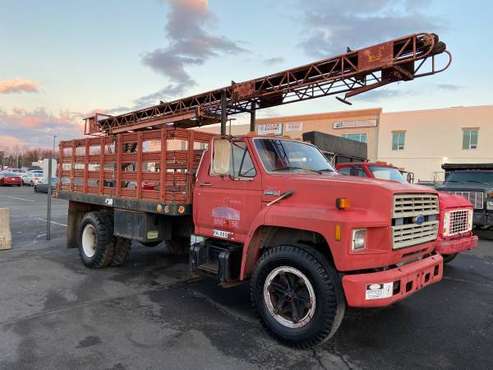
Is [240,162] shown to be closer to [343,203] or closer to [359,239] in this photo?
[343,203]

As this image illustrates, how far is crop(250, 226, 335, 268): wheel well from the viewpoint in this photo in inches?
168

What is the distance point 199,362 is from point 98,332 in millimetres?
1343

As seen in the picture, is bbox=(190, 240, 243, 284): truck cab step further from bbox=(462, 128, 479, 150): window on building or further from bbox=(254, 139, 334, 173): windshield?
bbox=(462, 128, 479, 150): window on building

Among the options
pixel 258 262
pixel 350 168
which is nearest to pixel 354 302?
pixel 258 262

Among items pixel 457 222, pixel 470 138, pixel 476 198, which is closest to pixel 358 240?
pixel 457 222

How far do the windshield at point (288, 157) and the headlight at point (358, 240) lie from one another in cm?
132

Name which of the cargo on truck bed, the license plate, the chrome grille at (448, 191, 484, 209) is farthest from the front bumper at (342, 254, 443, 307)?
the chrome grille at (448, 191, 484, 209)

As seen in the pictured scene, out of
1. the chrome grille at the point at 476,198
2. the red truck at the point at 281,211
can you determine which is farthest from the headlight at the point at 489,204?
the red truck at the point at 281,211

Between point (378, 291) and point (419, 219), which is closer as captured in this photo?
point (378, 291)

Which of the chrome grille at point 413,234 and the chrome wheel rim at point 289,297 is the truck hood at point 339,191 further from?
the chrome wheel rim at point 289,297

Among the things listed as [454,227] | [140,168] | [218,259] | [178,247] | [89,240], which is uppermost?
[140,168]

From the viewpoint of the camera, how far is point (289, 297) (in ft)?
14.0

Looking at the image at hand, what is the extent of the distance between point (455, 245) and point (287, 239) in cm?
352

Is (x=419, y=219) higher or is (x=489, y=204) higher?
(x=419, y=219)
